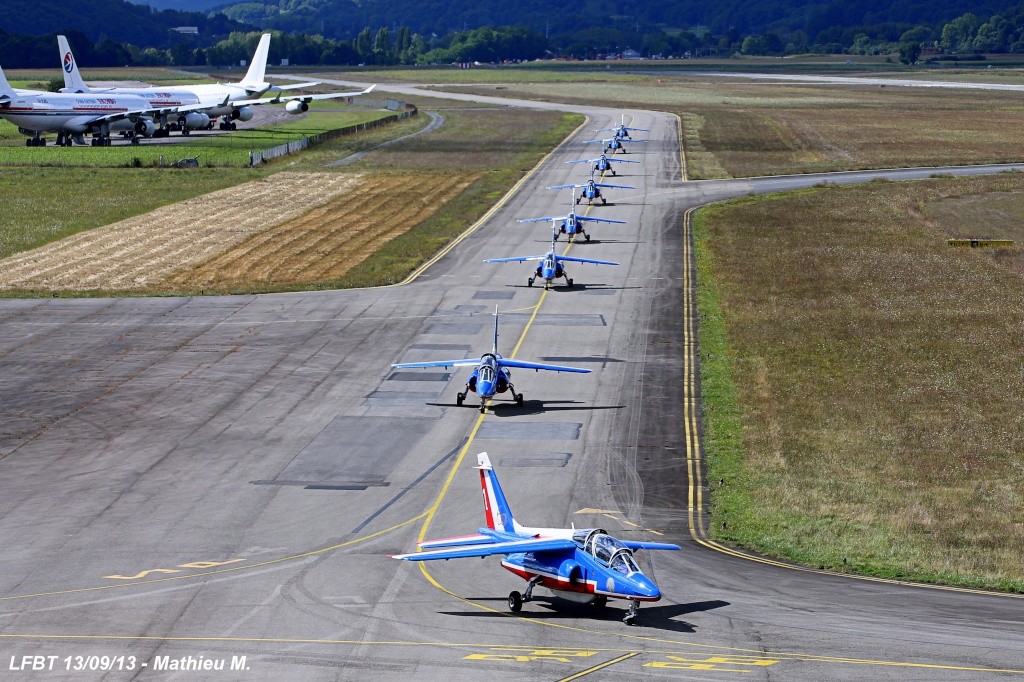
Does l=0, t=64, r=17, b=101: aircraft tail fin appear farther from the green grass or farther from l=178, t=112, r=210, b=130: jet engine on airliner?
l=178, t=112, r=210, b=130: jet engine on airliner

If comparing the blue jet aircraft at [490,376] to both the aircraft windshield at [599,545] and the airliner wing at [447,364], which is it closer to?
the airliner wing at [447,364]

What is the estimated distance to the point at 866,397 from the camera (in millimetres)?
58719

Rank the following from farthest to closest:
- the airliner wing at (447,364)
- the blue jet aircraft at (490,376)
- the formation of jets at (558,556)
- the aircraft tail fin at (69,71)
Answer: the aircraft tail fin at (69,71) → the airliner wing at (447,364) → the blue jet aircraft at (490,376) → the formation of jets at (558,556)

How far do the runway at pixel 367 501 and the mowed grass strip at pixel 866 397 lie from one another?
2.06m

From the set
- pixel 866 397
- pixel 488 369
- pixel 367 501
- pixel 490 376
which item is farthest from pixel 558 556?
pixel 866 397

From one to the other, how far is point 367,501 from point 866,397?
2498cm

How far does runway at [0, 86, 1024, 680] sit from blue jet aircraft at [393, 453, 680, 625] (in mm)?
821

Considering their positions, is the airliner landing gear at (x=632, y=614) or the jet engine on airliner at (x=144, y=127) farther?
the jet engine on airliner at (x=144, y=127)

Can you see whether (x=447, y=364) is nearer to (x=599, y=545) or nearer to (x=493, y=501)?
(x=493, y=501)

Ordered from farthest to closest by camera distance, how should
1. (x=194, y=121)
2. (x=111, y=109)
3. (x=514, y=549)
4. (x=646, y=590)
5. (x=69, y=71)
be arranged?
(x=194, y=121), (x=69, y=71), (x=111, y=109), (x=514, y=549), (x=646, y=590)

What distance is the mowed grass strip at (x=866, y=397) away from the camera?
42375 millimetres

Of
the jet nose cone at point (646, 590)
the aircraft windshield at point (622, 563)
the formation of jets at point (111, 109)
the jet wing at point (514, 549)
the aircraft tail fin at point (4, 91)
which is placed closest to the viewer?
the jet nose cone at point (646, 590)

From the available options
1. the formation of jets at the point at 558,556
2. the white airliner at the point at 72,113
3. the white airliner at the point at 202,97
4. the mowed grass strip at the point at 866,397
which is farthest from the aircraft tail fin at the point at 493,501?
the white airliner at the point at 202,97

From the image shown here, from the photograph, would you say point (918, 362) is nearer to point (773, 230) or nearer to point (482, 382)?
point (482, 382)
